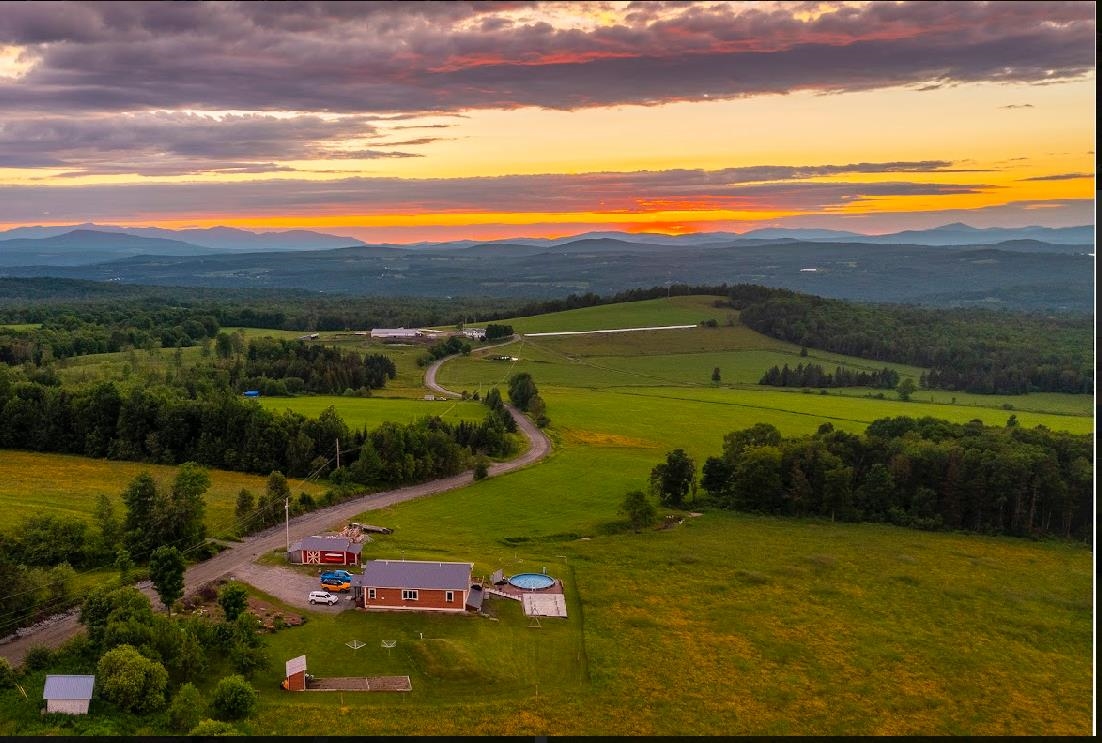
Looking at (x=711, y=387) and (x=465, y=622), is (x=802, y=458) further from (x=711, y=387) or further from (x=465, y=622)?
(x=711, y=387)

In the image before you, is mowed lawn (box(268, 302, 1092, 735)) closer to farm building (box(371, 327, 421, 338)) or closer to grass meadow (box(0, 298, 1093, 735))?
grass meadow (box(0, 298, 1093, 735))

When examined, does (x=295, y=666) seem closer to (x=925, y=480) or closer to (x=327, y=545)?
(x=327, y=545)

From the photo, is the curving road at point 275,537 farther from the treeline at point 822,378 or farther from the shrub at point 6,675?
the treeline at point 822,378

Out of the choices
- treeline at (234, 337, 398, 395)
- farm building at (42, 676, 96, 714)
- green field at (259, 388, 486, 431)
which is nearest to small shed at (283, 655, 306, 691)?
farm building at (42, 676, 96, 714)

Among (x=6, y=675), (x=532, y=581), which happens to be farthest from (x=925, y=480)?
(x=6, y=675)

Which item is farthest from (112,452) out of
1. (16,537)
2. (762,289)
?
(762,289)

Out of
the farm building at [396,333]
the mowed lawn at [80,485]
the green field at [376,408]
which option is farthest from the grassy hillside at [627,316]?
the mowed lawn at [80,485]
